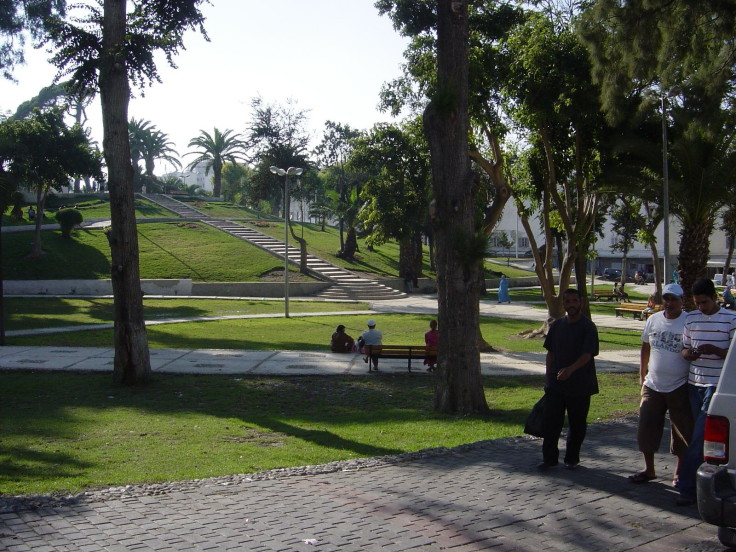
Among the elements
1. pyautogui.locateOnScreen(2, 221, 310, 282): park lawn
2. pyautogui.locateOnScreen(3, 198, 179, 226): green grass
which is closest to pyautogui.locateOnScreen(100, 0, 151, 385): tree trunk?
pyautogui.locateOnScreen(2, 221, 310, 282): park lawn

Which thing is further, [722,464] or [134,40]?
[134,40]

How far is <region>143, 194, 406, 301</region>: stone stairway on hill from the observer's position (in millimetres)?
38125

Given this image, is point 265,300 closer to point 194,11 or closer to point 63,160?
point 63,160

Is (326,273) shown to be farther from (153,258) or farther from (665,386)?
(665,386)

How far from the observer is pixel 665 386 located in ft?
20.9

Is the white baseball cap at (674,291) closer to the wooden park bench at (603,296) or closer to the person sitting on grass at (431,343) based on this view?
the person sitting on grass at (431,343)

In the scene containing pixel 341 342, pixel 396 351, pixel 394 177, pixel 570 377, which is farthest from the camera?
pixel 394 177

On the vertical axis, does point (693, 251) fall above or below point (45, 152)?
below

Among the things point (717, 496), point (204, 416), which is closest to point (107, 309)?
point (204, 416)

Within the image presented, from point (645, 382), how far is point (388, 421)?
4115 millimetres

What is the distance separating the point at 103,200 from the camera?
62.4m

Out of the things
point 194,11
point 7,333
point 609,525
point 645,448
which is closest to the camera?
point 609,525

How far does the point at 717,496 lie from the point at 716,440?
36cm

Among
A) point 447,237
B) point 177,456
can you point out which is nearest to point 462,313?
point 447,237
